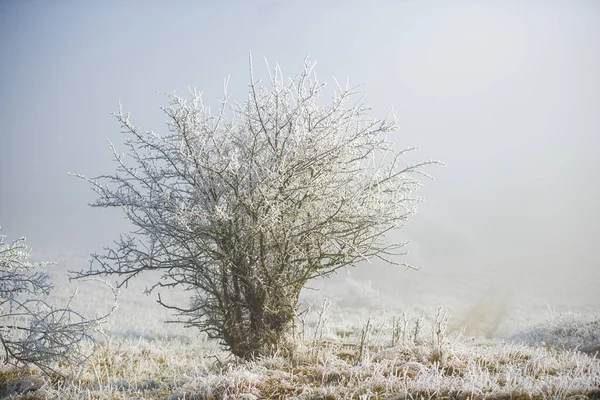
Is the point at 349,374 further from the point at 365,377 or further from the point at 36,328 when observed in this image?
the point at 36,328

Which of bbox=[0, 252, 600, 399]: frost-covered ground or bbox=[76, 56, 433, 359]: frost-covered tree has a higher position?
bbox=[76, 56, 433, 359]: frost-covered tree

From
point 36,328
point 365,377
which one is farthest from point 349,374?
point 36,328

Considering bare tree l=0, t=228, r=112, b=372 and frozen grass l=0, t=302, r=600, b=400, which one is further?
bare tree l=0, t=228, r=112, b=372

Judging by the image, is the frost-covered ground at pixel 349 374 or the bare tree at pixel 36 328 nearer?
the frost-covered ground at pixel 349 374

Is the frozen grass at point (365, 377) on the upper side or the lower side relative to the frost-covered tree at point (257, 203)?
lower

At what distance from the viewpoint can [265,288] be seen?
22.9 ft

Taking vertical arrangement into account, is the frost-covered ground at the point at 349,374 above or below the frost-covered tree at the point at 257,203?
below

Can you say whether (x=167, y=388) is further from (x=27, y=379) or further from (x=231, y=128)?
(x=231, y=128)

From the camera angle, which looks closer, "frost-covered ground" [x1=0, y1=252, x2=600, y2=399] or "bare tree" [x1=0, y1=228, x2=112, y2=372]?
"frost-covered ground" [x1=0, y1=252, x2=600, y2=399]

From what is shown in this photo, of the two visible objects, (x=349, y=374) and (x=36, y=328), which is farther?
(x=36, y=328)

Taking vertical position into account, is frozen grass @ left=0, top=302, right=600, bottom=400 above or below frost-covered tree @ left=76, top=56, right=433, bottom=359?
below

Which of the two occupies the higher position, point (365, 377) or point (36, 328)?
point (36, 328)

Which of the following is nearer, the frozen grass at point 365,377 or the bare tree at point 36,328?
the frozen grass at point 365,377

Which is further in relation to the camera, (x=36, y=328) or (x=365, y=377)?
(x=36, y=328)
